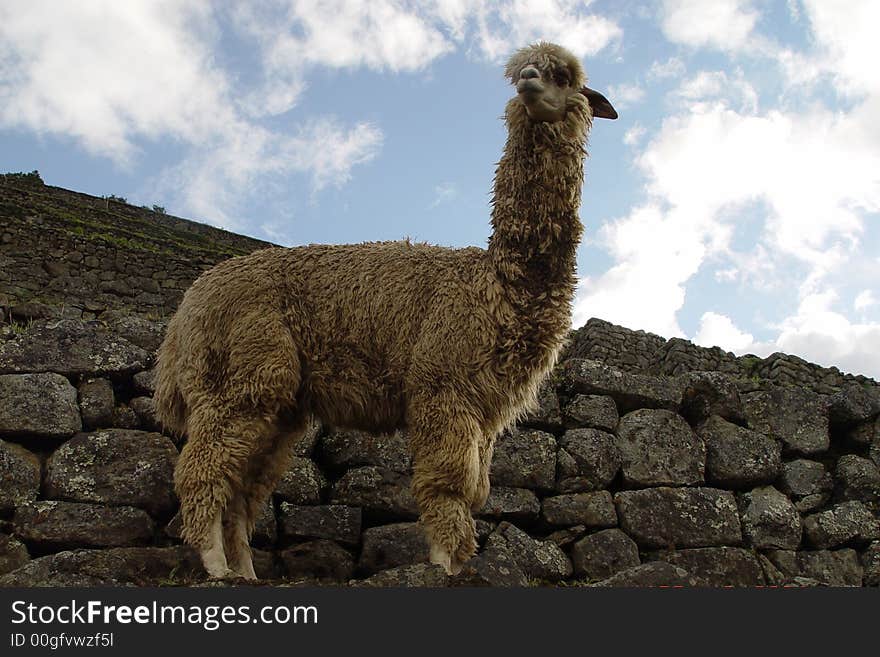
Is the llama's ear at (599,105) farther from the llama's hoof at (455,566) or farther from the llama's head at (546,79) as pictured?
the llama's hoof at (455,566)

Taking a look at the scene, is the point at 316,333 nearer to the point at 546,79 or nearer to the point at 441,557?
the point at 441,557

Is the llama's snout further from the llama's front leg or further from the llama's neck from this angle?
the llama's front leg

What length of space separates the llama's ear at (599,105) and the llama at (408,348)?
0.12 ft

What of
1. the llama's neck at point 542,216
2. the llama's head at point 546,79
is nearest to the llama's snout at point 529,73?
the llama's head at point 546,79

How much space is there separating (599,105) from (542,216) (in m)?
0.98

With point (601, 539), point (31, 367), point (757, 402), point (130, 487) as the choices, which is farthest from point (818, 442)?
point (31, 367)

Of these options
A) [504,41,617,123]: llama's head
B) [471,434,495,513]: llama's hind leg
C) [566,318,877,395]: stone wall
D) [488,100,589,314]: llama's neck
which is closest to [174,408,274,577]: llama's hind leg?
[471,434,495,513]: llama's hind leg

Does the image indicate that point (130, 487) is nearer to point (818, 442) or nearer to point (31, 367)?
point (31, 367)

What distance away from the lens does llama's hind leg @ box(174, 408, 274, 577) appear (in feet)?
13.1

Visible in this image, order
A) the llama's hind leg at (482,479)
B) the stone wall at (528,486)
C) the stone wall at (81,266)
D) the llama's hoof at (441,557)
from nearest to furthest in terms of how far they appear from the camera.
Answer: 1. the llama's hoof at (441,557)
2. the llama's hind leg at (482,479)
3. the stone wall at (528,486)
4. the stone wall at (81,266)

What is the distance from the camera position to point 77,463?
491 cm

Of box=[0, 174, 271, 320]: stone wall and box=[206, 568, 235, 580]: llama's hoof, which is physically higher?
box=[0, 174, 271, 320]: stone wall

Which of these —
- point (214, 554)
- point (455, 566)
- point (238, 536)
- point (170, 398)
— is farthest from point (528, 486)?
point (170, 398)

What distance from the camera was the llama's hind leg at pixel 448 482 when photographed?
392 centimetres
